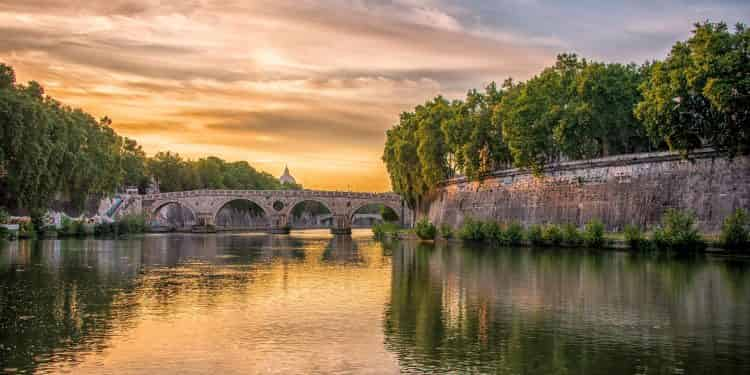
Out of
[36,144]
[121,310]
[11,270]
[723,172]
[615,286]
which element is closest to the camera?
[121,310]

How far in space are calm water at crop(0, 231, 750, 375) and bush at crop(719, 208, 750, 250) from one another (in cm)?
554

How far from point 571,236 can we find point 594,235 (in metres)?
2.33

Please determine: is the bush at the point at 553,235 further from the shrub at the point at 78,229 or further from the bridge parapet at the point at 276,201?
the bridge parapet at the point at 276,201

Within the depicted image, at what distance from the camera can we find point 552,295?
2481 centimetres

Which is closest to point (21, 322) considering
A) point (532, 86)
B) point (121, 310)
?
point (121, 310)

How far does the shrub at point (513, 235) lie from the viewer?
2144 inches

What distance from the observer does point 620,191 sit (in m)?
51.2

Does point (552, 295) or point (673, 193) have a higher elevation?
point (673, 193)

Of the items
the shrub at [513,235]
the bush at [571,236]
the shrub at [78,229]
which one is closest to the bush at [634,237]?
the bush at [571,236]

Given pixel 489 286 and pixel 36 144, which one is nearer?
pixel 489 286

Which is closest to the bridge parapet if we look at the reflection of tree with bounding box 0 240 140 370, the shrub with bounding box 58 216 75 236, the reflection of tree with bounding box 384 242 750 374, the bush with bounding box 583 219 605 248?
the shrub with bounding box 58 216 75 236

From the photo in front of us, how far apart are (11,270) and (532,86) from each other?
126ft

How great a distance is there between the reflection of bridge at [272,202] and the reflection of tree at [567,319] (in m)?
73.2

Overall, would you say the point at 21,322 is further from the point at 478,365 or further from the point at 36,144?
the point at 36,144
